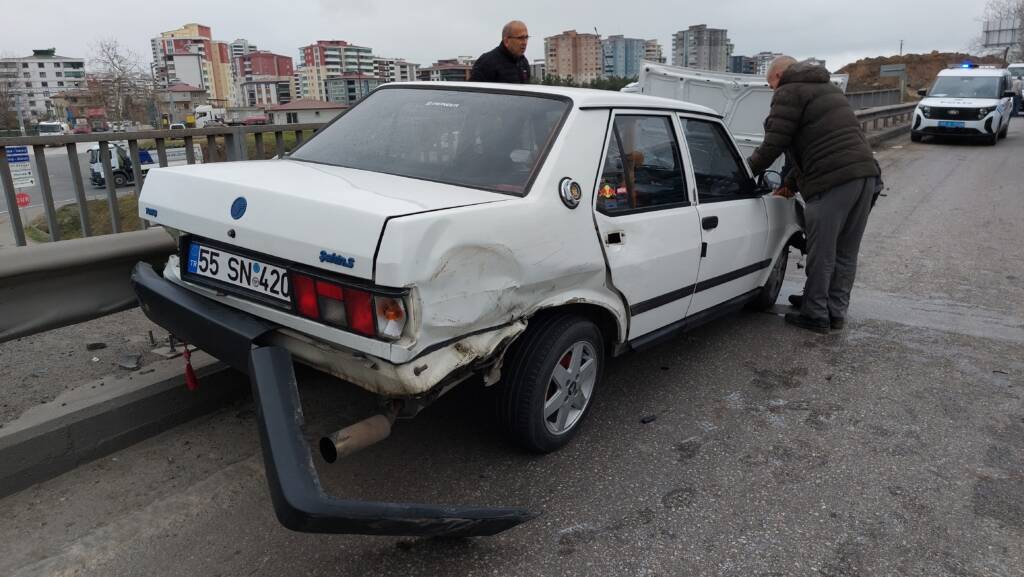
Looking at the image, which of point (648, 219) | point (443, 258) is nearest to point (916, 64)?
point (648, 219)

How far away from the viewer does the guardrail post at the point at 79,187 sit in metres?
5.37

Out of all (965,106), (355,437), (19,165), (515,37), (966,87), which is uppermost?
(515,37)

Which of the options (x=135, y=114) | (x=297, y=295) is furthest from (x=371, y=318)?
(x=135, y=114)

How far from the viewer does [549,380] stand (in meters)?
3.16

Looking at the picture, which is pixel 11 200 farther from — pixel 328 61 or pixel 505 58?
pixel 328 61

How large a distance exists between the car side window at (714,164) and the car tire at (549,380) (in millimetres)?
1298

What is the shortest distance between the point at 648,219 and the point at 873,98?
25.9 m

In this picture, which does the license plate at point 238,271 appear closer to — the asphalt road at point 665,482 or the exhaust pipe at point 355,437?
the exhaust pipe at point 355,437

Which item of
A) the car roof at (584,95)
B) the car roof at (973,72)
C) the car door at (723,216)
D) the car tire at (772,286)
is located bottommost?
the car tire at (772,286)

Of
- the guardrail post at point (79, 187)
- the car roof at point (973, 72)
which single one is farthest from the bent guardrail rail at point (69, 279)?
the car roof at point (973, 72)

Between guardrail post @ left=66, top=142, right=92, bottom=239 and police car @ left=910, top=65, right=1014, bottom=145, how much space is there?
1966 centimetres

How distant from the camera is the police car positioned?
1828cm

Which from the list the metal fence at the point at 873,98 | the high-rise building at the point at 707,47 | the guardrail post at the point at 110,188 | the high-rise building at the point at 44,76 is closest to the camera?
the guardrail post at the point at 110,188

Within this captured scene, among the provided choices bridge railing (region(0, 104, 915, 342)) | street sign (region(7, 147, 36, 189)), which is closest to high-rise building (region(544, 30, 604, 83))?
street sign (region(7, 147, 36, 189))
